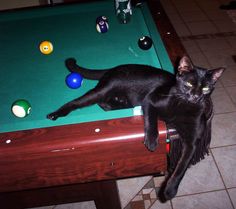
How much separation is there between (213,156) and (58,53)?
5.03 feet

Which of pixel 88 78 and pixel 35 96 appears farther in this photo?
pixel 88 78

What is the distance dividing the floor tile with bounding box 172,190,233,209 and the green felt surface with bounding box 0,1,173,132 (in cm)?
105

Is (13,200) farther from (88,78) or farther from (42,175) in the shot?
(88,78)

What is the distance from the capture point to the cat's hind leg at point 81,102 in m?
1.28

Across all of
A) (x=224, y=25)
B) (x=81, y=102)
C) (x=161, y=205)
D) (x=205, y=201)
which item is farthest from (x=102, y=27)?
(x=224, y=25)

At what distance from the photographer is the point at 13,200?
1.55m

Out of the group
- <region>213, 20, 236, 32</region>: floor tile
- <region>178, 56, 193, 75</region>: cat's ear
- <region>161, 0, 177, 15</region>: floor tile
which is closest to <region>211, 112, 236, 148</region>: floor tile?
<region>178, 56, 193, 75</region>: cat's ear

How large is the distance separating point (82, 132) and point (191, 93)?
57 cm

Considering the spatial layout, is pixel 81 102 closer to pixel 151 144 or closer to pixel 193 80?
pixel 151 144

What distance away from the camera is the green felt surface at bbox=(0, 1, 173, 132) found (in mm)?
1343

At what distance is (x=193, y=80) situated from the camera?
4.35 feet

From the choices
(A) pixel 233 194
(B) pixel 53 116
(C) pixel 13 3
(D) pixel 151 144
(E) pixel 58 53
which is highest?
(C) pixel 13 3

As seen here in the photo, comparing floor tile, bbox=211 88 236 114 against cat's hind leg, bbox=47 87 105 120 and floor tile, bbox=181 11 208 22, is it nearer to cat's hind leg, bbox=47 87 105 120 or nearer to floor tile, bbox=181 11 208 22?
cat's hind leg, bbox=47 87 105 120

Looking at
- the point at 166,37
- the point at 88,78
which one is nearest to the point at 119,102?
the point at 88,78
